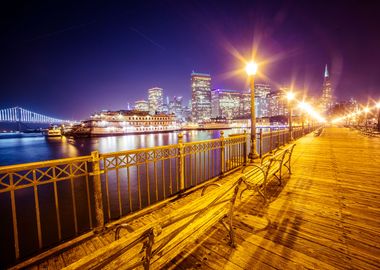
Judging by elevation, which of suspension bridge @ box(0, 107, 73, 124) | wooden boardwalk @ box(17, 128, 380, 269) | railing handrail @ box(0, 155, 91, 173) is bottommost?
wooden boardwalk @ box(17, 128, 380, 269)

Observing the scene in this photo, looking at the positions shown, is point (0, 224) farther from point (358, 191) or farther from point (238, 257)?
point (358, 191)

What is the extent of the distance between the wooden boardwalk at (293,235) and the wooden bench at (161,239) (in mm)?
400

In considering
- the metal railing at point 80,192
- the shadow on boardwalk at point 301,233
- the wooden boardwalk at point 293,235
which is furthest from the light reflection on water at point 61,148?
the shadow on boardwalk at point 301,233

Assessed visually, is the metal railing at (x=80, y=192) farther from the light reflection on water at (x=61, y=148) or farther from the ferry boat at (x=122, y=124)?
the ferry boat at (x=122, y=124)

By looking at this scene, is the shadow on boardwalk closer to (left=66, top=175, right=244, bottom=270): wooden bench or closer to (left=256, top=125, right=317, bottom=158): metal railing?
(left=66, top=175, right=244, bottom=270): wooden bench

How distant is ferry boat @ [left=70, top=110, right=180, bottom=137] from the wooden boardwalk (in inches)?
4333

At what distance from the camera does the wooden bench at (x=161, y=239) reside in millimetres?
1429

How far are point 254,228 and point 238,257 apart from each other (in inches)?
33.0

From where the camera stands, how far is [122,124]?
4847 inches

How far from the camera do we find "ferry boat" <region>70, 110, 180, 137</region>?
353ft

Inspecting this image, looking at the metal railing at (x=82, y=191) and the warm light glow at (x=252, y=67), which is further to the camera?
the warm light glow at (x=252, y=67)

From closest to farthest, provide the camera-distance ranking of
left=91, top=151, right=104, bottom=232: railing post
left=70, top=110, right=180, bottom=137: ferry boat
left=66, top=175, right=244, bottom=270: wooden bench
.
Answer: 1. left=66, top=175, right=244, bottom=270: wooden bench
2. left=91, top=151, right=104, bottom=232: railing post
3. left=70, top=110, right=180, bottom=137: ferry boat

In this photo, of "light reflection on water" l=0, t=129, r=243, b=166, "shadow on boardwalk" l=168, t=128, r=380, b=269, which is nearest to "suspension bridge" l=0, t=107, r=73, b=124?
"light reflection on water" l=0, t=129, r=243, b=166

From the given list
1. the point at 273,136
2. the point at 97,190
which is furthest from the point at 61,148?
the point at 97,190
